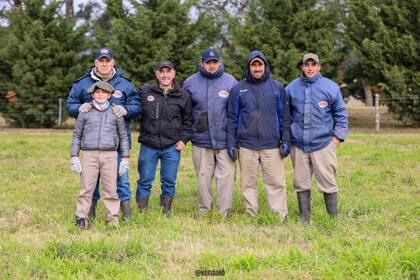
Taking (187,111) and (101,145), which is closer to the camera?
(101,145)

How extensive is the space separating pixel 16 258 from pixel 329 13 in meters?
17.4

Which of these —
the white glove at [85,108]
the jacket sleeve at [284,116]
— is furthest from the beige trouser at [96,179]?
the jacket sleeve at [284,116]

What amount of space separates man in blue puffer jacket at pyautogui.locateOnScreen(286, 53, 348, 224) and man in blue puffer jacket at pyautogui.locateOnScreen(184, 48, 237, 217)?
80cm

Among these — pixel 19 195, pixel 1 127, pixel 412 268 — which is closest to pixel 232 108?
pixel 412 268

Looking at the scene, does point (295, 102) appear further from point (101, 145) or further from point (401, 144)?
point (401, 144)

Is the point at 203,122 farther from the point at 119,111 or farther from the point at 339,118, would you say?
the point at 339,118

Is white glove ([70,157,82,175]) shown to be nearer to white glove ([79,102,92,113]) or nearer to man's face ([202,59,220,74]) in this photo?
white glove ([79,102,92,113])

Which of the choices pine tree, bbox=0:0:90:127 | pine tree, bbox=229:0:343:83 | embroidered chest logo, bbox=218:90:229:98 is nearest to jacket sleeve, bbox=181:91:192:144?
embroidered chest logo, bbox=218:90:229:98

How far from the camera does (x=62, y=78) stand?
20766 millimetres

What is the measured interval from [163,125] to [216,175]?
882mm

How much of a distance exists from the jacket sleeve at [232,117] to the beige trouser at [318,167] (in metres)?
0.71

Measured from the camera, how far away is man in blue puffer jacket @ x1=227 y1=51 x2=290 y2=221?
238 inches

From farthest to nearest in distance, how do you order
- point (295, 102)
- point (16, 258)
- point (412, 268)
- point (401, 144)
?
point (401, 144), point (295, 102), point (16, 258), point (412, 268)

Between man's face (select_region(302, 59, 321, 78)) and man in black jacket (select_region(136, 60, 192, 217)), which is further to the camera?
man in black jacket (select_region(136, 60, 192, 217))
